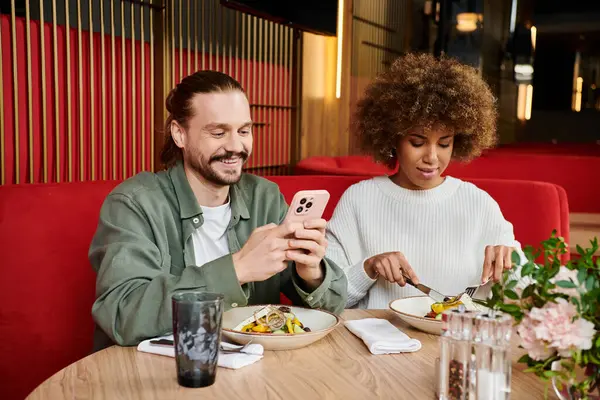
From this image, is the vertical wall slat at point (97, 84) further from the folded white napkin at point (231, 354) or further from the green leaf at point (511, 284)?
the green leaf at point (511, 284)

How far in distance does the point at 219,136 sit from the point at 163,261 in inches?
13.6

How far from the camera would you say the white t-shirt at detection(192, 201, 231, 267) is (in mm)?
1744

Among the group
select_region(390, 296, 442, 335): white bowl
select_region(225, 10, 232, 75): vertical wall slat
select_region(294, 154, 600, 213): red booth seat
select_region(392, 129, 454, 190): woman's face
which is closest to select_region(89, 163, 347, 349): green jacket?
select_region(390, 296, 442, 335): white bowl

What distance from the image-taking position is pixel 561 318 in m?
0.91

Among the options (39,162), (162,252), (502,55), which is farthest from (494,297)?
(502,55)

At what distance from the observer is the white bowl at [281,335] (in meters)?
1.25

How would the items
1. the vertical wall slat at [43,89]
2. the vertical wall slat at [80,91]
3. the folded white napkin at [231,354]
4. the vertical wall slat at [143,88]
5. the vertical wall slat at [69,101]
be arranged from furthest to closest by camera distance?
the vertical wall slat at [143,88] < the vertical wall slat at [80,91] < the vertical wall slat at [69,101] < the vertical wall slat at [43,89] < the folded white napkin at [231,354]

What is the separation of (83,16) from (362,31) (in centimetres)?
389

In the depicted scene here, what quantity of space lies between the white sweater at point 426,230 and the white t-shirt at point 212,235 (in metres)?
0.42

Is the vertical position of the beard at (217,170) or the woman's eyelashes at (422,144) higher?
the woman's eyelashes at (422,144)

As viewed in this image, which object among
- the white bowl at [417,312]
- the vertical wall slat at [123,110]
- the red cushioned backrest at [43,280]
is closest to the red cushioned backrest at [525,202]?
the red cushioned backrest at [43,280]

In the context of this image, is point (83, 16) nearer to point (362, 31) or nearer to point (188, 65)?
point (188, 65)

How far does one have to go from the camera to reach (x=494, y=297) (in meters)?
1.01

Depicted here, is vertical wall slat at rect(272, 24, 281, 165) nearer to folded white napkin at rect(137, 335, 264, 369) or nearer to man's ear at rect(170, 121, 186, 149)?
man's ear at rect(170, 121, 186, 149)
